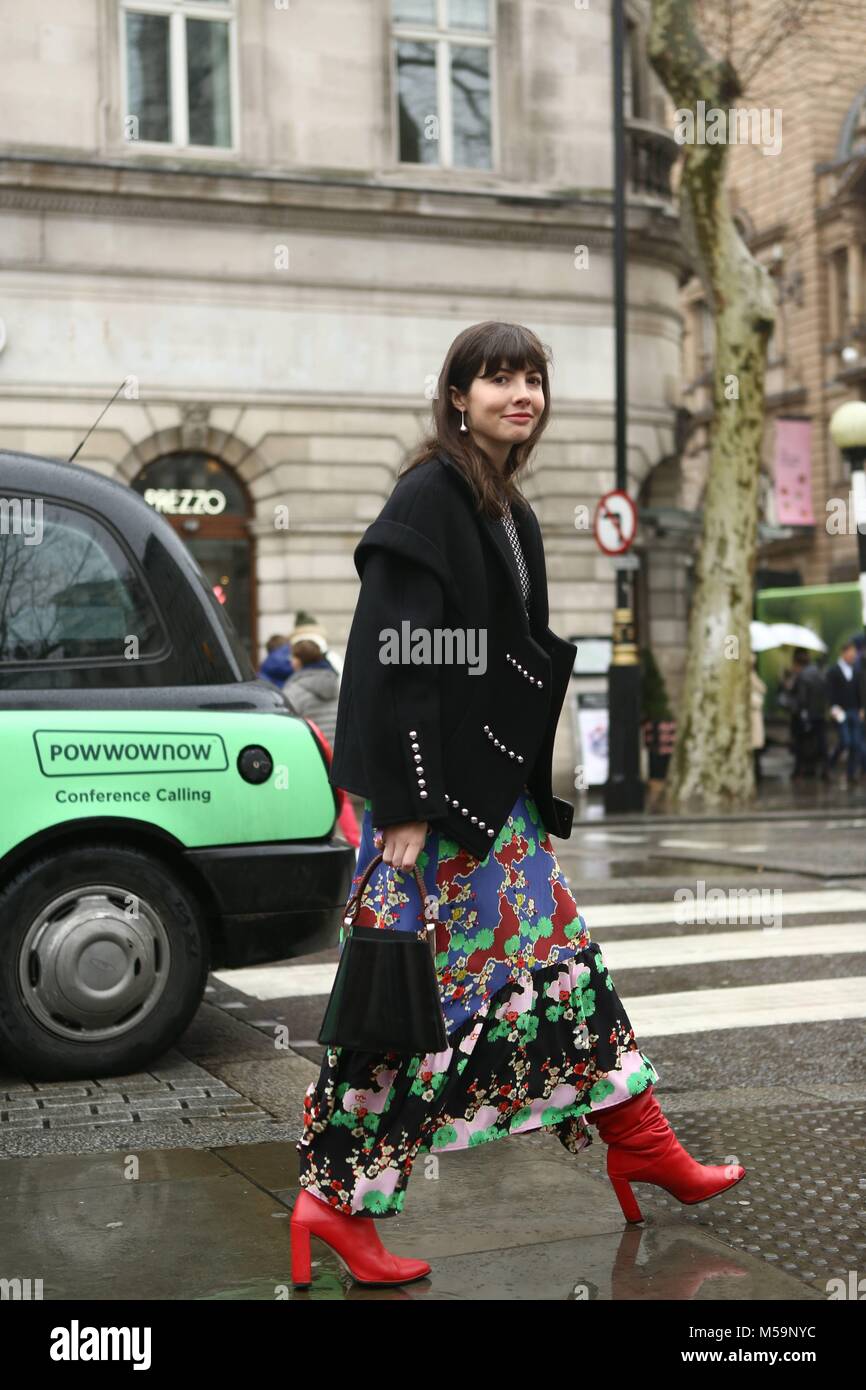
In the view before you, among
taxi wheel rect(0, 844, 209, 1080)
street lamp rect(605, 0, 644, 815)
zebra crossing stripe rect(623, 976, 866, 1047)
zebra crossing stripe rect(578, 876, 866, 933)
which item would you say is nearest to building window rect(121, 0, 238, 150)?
street lamp rect(605, 0, 644, 815)

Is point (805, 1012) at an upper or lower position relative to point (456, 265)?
lower

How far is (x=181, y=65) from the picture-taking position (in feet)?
69.6

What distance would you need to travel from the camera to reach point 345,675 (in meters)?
3.66

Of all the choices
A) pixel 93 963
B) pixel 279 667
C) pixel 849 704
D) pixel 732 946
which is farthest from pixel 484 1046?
pixel 849 704

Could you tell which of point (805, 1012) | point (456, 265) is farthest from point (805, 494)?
point (805, 1012)

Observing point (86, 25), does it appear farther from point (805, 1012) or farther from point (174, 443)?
point (805, 1012)

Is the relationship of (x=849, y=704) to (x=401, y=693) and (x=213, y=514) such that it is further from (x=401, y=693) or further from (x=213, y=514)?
(x=401, y=693)

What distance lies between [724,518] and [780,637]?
6083 millimetres

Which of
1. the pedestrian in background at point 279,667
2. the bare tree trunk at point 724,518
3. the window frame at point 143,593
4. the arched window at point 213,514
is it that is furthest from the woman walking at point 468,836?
the arched window at point 213,514

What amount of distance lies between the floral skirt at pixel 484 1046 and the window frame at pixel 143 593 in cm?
214

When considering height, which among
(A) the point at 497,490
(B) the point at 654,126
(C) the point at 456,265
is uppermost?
(B) the point at 654,126

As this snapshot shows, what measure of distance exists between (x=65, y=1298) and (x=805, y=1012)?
368 centimetres

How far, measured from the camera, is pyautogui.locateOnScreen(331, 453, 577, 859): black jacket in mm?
3461

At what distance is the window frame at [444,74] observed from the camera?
869 inches
